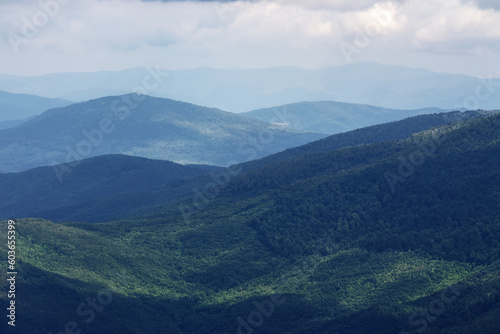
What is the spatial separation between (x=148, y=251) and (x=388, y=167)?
44.5 m

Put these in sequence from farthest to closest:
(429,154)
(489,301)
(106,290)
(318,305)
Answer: (429,154) < (106,290) < (318,305) < (489,301)

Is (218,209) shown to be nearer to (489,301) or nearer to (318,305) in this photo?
(318,305)

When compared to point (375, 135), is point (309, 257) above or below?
below

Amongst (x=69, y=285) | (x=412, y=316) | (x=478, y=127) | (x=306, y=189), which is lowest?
(x=412, y=316)

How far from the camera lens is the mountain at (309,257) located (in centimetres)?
7556

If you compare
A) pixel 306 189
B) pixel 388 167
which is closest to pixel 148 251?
pixel 306 189

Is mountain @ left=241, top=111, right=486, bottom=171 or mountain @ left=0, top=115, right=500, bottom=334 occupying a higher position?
mountain @ left=241, top=111, right=486, bottom=171

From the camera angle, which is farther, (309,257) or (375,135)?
Result: (375,135)

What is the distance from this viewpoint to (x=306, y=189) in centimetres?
11062

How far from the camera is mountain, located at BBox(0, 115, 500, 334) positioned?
75562 millimetres

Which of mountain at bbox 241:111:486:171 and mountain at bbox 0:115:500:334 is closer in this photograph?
mountain at bbox 0:115:500:334

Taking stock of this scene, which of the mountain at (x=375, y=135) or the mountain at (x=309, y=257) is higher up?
the mountain at (x=375, y=135)

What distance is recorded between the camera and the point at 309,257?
306 feet

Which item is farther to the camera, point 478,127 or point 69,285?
point 478,127
